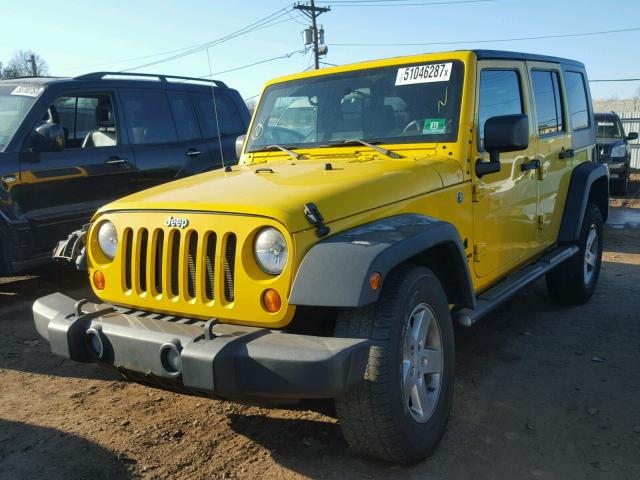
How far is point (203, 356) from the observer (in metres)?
2.42

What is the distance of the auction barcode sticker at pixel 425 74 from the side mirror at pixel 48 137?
319cm

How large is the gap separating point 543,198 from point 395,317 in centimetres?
260

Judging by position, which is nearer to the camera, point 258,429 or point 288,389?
point 288,389

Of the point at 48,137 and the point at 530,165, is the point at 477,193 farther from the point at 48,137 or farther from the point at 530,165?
the point at 48,137

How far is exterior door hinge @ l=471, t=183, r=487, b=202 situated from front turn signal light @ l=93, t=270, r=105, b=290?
2147 mm

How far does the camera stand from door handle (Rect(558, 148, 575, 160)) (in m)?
4.99

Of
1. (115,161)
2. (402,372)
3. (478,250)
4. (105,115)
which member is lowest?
(402,372)

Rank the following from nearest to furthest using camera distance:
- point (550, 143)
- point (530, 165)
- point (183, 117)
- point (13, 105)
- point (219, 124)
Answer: point (530, 165) → point (550, 143) → point (13, 105) → point (183, 117) → point (219, 124)

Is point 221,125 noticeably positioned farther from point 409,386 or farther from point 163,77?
point 409,386

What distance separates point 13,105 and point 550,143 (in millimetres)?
Result: 4692

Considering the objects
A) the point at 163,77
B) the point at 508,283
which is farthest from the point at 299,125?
the point at 163,77

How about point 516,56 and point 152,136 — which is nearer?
point 516,56

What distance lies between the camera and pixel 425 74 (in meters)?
3.78

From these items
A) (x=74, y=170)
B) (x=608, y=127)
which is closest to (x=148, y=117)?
(x=74, y=170)
